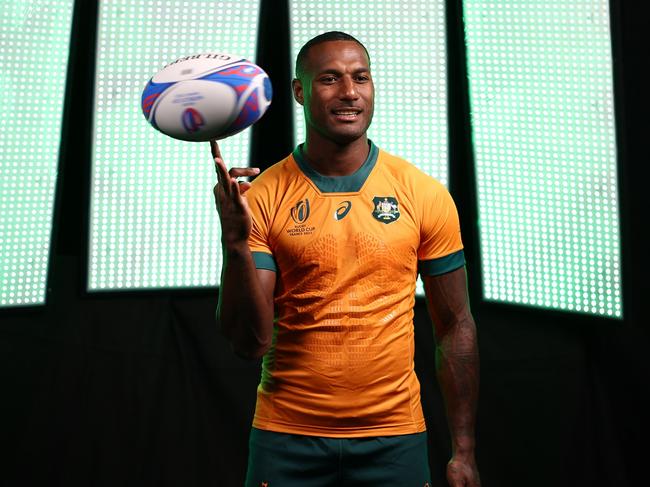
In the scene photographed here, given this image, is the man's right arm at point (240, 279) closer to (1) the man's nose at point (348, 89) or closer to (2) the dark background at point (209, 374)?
(1) the man's nose at point (348, 89)

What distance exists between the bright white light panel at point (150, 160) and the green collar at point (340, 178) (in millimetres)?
1075

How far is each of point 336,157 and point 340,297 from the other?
0.32 m

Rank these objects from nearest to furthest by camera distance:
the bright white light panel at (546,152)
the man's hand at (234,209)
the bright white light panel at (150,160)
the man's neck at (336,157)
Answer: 1. the man's hand at (234,209)
2. the man's neck at (336,157)
3. the bright white light panel at (546,152)
4. the bright white light panel at (150,160)

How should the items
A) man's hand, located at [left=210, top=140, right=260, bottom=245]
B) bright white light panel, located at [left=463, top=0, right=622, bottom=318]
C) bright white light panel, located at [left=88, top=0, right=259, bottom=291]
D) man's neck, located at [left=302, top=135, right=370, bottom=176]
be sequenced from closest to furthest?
man's hand, located at [left=210, top=140, right=260, bottom=245] → man's neck, located at [left=302, top=135, right=370, bottom=176] → bright white light panel, located at [left=463, top=0, right=622, bottom=318] → bright white light panel, located at [left=88, top=0, right=259, bottom=291]

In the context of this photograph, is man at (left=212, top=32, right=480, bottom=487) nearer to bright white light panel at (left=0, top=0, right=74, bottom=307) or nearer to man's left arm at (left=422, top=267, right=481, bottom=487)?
man's left arm at (left=422, top=267, right=481, bottom=487)

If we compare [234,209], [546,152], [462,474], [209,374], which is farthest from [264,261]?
[546,152]

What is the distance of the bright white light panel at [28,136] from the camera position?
2975mm

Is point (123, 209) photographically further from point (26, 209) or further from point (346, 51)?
point (346, 51)

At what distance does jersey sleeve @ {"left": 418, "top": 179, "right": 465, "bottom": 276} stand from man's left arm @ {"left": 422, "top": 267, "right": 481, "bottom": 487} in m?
0.02

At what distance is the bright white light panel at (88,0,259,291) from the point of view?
3.01 m

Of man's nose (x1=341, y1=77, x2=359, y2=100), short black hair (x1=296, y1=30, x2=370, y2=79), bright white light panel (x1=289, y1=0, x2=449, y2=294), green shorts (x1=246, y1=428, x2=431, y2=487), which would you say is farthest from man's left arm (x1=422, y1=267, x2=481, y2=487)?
bright white light panel (x1=289, y1=0, x2=449, y2=294)

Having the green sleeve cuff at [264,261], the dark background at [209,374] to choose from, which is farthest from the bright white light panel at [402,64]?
the green sleeve cuff at [264,261]

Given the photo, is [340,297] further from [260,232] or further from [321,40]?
[321,40]

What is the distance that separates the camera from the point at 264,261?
73.4 inches
